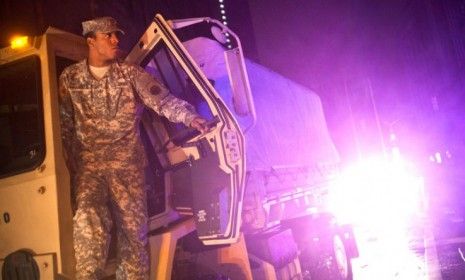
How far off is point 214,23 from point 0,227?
2456 millimetres

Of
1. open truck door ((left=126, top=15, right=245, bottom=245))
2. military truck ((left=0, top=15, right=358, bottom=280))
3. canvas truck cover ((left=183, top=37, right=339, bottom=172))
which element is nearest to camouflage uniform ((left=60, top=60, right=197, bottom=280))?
military truck ((left=0, top=15, right=358, bottom=280))

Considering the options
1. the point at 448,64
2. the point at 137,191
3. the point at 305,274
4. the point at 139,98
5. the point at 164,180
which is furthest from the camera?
the point at 448,64

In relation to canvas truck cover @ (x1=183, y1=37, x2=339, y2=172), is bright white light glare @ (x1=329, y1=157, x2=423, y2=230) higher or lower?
lower

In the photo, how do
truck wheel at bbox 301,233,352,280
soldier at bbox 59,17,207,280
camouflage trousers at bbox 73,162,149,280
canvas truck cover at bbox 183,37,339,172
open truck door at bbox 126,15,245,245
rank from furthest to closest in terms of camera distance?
truck wheel at bbox 301,233,352,280, canvas truck cover at bbox 183,37,339,172, open truck door at bbox 126,15,245,245, soldier at bbox 59,17,207,280, camouflage trousers at bbox 73,162,149,280

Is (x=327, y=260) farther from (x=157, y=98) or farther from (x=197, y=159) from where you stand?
(x=157, y=98)

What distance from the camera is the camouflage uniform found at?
9.98ft

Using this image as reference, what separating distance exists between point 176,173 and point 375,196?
13217 millimetres

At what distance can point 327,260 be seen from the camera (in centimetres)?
628

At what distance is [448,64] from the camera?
1153 inches

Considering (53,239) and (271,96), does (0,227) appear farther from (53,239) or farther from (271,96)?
(271,96)

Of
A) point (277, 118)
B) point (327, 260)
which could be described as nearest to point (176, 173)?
point (277, 118)

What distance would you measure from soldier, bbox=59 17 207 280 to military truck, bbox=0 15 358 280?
0.41 ft

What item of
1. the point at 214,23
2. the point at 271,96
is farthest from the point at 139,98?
the point at 271,96

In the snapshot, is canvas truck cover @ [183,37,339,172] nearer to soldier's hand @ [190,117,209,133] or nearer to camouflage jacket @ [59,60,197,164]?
soldier's hand @ [190,117,209,133]
